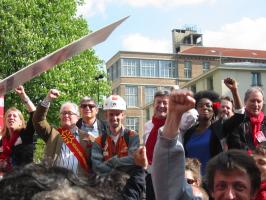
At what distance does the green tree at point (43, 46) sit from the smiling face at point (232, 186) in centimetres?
1777

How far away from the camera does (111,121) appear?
516cm

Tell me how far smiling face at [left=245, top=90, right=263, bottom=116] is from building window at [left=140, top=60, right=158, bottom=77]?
208ft

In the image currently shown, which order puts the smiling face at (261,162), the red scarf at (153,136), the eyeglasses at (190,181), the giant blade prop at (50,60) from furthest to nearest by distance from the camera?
1. the red scarf at (153,136)
2. the eyeglasses at (190,181)
3. the smiling face at (261,162)
4. the giant blade prop at (50,60)

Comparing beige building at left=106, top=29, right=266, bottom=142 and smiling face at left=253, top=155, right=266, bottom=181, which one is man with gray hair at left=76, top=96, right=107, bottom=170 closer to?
smiling face at left=253, top=155, right=266, bottom=181

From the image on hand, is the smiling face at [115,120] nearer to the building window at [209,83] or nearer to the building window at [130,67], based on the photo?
the building window at [209,83]

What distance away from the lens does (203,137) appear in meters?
4.91

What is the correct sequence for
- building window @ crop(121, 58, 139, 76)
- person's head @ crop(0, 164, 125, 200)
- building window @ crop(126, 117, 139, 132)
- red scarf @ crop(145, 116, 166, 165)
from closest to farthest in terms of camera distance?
person's head @ crop(0, 164, 125, 200), red scarf @ crop(145, 116, 166, 165), building window @ crop(126, 117, 139, 132), building window @ crop(121, 58, 139, 76)

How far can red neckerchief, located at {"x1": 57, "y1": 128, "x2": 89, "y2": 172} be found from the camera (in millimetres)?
5293

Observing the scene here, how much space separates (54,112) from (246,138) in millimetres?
15987

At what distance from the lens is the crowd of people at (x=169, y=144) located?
2.54 metres

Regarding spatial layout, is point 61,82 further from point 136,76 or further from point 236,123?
point 136,76

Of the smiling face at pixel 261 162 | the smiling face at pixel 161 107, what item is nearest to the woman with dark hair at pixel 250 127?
the smiling face at pixel 161 107

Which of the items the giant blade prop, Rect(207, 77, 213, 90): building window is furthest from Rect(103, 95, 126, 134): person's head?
Rect(207, 77, 213, 90): building window

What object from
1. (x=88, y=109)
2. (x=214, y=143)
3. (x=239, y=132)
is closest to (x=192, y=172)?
(x=214, y=143)
